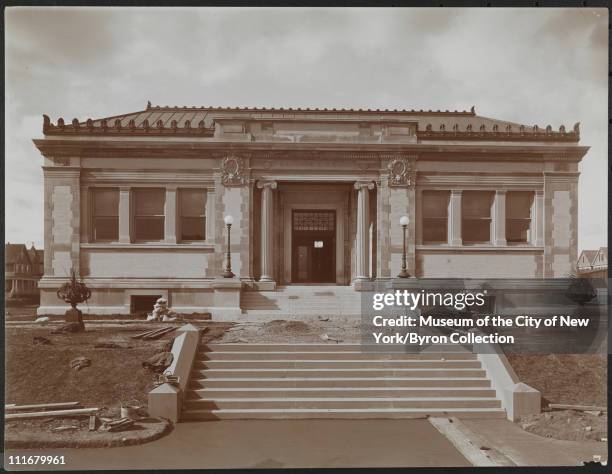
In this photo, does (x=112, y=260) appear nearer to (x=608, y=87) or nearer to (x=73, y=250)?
(x=73, y=250)

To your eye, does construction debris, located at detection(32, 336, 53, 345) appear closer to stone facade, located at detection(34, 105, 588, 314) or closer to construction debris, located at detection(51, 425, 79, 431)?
construction debris, located at detection(51, 425, 79, 431)

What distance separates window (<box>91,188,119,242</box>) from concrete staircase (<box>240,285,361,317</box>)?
13.1 ft

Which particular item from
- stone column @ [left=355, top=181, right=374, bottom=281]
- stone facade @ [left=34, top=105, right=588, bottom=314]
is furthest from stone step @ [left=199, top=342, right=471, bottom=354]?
stone column @ [left=355, top=181, right=374, bottom=281]

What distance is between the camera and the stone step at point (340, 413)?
30.5 ft

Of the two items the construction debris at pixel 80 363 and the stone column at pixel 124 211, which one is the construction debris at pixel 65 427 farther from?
the stone column at pixel 124 211

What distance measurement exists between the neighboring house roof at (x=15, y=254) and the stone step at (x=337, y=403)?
4.10 m

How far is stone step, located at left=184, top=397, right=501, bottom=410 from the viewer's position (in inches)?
372

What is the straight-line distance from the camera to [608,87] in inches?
374

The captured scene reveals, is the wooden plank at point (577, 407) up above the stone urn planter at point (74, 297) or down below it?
below

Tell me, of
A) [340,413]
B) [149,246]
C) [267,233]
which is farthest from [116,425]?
[267,233]

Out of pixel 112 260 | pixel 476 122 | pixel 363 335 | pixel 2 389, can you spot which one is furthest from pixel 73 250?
pixel 476 122

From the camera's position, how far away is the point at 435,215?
622 inches

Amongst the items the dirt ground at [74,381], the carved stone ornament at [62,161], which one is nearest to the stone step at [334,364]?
the dirt ground at [74,381]

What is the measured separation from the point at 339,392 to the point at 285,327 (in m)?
2.89
